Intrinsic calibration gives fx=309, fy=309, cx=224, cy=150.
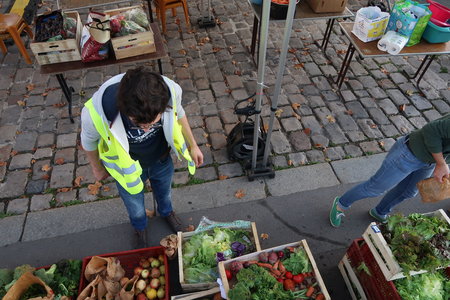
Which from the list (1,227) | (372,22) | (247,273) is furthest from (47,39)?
(372,22)

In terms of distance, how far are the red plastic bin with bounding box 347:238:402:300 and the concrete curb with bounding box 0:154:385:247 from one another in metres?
1.21

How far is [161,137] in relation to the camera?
2590mm

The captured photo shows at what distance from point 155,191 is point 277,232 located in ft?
4.95

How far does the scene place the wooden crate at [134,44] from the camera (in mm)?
4152

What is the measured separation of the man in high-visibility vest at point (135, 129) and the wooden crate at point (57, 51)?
2.30 metres

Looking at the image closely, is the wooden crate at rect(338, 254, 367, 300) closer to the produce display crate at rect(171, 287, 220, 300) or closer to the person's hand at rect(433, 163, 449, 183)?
the person's hand at rect(433, 163, 449, 183)

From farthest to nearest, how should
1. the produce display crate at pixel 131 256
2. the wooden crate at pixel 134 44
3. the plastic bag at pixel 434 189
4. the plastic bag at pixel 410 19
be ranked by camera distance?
the plastic bag at pixel 410 19
the wooden crate at pixel 134 44
the produce display crate at pixel 131 256
the plastic bag at pixel 434 189

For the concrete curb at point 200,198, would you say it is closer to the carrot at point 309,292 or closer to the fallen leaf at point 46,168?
the fallen leaf at point 46,168

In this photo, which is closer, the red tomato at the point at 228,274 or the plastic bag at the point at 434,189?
the red tomato at the point at 228,274

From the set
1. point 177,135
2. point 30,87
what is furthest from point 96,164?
point 30,87

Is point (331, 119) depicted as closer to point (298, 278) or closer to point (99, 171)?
point (298, 278)

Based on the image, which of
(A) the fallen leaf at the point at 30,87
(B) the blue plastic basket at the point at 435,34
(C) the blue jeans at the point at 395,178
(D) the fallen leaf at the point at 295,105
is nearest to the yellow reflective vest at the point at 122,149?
(C) the blue jeans at the point at 395,178

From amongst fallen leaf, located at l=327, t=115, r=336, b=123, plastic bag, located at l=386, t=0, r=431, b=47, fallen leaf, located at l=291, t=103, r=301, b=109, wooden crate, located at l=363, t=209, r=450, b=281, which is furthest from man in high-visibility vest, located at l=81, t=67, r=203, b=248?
plastic bag, located at l=386, t=0, r=431, b=47

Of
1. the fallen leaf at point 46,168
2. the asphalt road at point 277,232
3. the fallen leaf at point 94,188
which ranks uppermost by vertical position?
the fallen leaf at point 46,168
